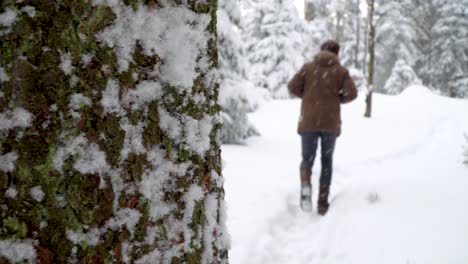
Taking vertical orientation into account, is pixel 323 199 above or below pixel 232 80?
below

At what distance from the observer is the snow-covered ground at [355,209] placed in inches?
138

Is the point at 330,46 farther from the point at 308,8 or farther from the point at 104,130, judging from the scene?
the point at 308,8

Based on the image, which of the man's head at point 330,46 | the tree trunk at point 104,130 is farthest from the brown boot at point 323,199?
the tree trunk at point 104,130

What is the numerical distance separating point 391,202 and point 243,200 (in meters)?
1.79

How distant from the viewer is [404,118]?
14.4 metres

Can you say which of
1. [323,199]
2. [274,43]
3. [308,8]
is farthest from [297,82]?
[308,8]

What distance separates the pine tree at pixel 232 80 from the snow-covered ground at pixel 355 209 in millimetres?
503

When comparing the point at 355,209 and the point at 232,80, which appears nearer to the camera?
the point at 355,209

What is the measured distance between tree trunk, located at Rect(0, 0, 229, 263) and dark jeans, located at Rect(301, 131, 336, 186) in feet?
11.6

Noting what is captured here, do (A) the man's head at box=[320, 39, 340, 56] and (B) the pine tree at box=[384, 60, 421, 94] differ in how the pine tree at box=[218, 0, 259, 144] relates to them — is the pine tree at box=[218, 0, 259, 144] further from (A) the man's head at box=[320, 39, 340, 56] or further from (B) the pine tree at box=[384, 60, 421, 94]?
(B) the pine tree at box=[384, 60, 421, 94]

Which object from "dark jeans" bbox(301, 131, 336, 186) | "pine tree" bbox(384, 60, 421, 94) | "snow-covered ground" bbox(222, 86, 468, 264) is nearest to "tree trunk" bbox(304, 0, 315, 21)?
"pine tree" bbox(384, 60, 421, 94)

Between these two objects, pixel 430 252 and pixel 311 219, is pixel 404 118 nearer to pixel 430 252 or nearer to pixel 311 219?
pixel 311 219

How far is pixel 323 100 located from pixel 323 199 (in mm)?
1220

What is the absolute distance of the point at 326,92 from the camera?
454cm
